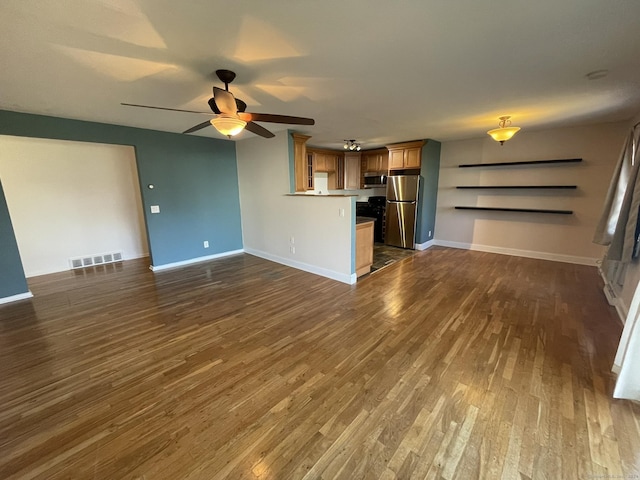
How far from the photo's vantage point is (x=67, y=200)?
4598 mm

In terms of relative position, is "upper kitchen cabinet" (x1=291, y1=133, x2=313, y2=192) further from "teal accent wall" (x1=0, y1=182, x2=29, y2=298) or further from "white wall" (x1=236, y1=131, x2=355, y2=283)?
"teal accent wall" (x1=0, y1=182, x2=29, y2=298)

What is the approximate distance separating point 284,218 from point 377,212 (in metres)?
2.83

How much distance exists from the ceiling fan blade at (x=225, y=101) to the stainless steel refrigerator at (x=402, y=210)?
4372mm

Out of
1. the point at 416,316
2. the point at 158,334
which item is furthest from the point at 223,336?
the point at 416,316

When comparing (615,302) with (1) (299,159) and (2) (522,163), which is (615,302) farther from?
(1) (299,159)

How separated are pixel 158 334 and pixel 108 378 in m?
0.61

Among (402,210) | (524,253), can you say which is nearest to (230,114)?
(402,210)

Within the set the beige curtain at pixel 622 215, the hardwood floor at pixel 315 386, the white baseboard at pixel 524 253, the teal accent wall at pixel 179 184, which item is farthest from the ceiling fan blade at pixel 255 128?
the white baseboard at pixel 524 253

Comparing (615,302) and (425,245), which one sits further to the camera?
(425,245)

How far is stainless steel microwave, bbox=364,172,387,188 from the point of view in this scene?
281 inches

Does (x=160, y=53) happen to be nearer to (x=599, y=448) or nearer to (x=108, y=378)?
(x=108, y=378)

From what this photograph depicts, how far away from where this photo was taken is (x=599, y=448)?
1443 millimetres

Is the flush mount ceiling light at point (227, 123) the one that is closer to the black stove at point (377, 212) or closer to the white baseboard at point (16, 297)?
the white baseboard at point (16, 297)

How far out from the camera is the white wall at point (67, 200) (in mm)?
4164
